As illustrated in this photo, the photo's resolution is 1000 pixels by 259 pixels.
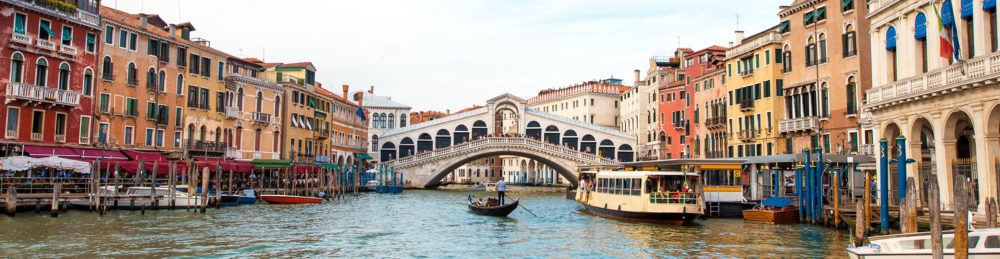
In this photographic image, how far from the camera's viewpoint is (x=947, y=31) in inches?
607

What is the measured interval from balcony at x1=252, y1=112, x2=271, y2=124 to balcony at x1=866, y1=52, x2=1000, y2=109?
25.6 m

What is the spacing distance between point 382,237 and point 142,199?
953 cm

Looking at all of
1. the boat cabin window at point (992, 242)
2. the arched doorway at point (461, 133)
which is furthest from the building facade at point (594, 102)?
the boat cabin window at point (992, 242)

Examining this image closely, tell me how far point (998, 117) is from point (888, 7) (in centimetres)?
470

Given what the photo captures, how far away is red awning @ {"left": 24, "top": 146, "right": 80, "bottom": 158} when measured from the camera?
888 inches

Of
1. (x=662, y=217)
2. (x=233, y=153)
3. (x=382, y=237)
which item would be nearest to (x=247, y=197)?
(x=233, y=153)

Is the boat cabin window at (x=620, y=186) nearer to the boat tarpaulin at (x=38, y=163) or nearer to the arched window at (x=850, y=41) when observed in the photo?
the arched window at (x=850, y=41)

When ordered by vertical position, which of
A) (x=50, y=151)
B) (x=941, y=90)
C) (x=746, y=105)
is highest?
(x=746, y=105)

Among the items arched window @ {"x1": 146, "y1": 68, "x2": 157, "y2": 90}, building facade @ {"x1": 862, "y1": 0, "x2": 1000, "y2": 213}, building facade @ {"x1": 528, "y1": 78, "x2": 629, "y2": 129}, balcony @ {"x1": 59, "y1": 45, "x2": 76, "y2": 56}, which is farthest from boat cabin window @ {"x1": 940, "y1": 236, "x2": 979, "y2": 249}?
building facade @ {"x1": 528, "y1": 78, "x2": 629, "y2": 129}

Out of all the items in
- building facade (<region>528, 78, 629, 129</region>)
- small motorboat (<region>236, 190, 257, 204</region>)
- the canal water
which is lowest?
the canal water

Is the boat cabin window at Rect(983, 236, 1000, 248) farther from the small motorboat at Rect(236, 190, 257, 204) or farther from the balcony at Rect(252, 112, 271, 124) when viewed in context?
the balcony at Rect(252, 112, 271, 124)

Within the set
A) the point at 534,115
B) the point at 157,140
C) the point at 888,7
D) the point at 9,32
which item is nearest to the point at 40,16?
the point at 9,32

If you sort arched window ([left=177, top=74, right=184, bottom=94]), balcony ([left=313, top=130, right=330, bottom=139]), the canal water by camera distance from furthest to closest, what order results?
balcony ([left=313, top=130, right=330, bottom=139]) → arched window ([left=177, top=74, right=184, bottom=94]) → the canal water

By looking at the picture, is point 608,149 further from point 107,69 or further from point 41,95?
point 41,95
